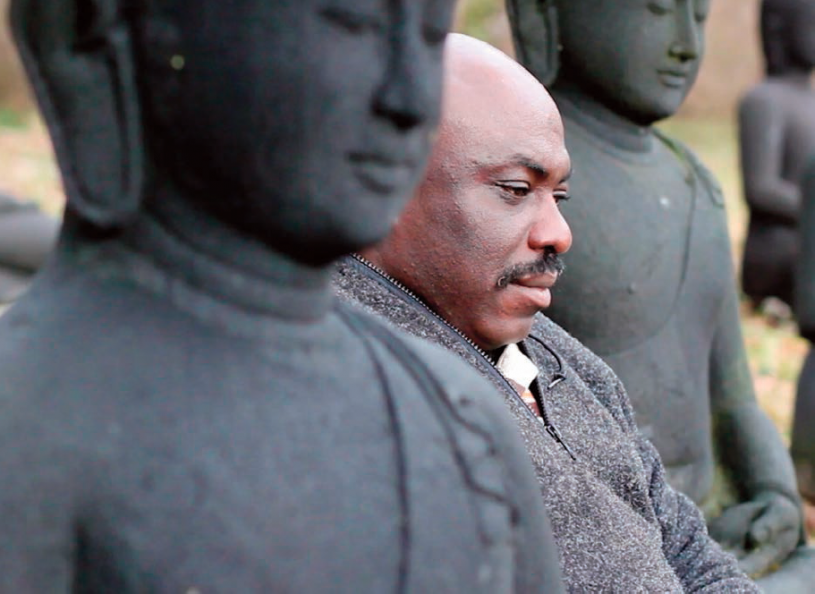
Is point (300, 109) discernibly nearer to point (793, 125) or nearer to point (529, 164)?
point (529, 164)

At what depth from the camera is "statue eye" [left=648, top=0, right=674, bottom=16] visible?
2766 millimetres

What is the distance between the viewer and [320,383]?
3.90 ft

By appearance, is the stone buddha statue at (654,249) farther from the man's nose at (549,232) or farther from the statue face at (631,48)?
the man's nose at (549,232)

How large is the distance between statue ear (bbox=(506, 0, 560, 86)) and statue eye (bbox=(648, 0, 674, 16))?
172mm

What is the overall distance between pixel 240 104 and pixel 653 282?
1.85 metres

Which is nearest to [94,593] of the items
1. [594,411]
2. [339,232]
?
[339,232]

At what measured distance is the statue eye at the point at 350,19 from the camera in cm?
113

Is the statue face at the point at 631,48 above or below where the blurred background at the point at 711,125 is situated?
above

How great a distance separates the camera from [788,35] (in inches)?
245

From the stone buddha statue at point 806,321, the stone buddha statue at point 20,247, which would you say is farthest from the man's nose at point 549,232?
the stone buddha statue at point 20,247

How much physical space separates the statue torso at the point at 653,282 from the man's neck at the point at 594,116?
0.05 ft

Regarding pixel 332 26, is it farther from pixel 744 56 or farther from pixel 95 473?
pixel 744 56

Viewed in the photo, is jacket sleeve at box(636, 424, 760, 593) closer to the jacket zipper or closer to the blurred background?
the jacket zipper

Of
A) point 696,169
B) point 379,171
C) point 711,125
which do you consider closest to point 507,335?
point 379,171
